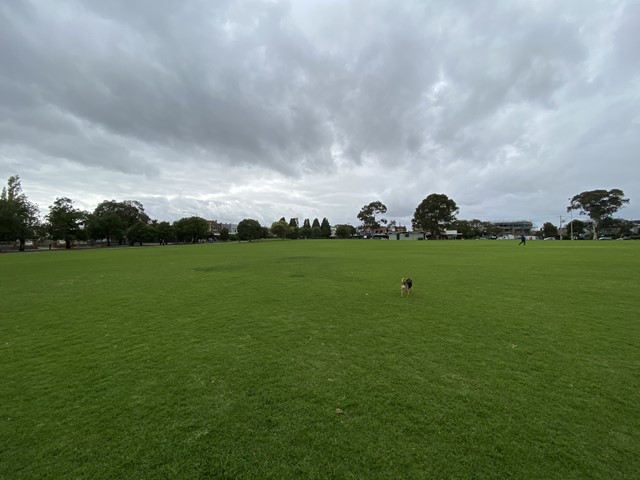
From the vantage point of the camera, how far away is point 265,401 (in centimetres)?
365

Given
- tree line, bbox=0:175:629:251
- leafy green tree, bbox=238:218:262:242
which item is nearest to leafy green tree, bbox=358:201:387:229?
tree line, bbox=0:175:629:251

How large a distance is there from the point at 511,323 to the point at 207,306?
7.47 m

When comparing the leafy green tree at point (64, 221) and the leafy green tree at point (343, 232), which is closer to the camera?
the leafy green tree at point (64, 221)

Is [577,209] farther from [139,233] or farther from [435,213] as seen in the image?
[139,233]

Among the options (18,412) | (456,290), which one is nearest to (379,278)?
(456,290)

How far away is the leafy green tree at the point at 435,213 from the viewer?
295 feet

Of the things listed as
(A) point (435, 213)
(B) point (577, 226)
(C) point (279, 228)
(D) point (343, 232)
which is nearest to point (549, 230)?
(B) point (577, 226)

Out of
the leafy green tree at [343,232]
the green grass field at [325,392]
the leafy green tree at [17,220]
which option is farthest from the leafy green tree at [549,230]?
the leafy green tree at [17,220]

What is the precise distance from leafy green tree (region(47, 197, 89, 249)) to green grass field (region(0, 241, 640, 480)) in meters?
69.0

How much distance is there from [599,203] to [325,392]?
342 feet

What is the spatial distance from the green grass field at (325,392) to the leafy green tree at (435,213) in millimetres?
87357

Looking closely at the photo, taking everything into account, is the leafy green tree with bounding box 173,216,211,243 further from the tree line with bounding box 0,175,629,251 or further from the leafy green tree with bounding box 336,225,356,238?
the leafy green tree with bounding box 336,225,356,238

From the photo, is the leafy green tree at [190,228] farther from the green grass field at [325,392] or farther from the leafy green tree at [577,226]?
the leafy green tree at [577,226]

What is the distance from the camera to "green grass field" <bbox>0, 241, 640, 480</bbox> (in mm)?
2693
